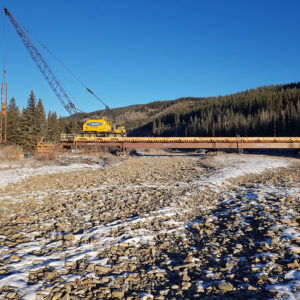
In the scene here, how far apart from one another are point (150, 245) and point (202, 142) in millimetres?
31185

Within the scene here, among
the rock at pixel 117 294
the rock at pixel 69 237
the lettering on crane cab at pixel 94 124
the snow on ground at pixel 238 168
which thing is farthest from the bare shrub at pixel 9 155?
the rock at pixel 117 294

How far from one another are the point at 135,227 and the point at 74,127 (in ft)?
224

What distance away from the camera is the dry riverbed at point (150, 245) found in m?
3.72

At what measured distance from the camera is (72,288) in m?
3.74

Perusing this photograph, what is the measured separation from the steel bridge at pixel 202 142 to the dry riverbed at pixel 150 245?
25.0 meters

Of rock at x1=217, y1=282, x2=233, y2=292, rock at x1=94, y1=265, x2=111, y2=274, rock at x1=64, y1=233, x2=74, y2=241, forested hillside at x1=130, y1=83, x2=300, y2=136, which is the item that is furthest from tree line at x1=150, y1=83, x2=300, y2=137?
rock at x1=94, y1=265, x2=111, y2=274

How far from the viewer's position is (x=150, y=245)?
545cm

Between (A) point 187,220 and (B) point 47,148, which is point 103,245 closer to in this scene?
(A) point 187,220

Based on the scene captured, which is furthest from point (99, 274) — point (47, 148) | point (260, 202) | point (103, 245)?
point (47, 148)

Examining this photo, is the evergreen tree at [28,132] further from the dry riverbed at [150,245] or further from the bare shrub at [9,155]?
the dry riverbed at [150,245]

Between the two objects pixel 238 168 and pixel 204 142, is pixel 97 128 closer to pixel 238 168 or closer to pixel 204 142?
pixel 204 142

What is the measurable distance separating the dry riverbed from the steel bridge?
82.0 feet

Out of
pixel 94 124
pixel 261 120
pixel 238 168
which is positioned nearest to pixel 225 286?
pixel 238 168

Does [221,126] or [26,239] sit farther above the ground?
[221,126]
